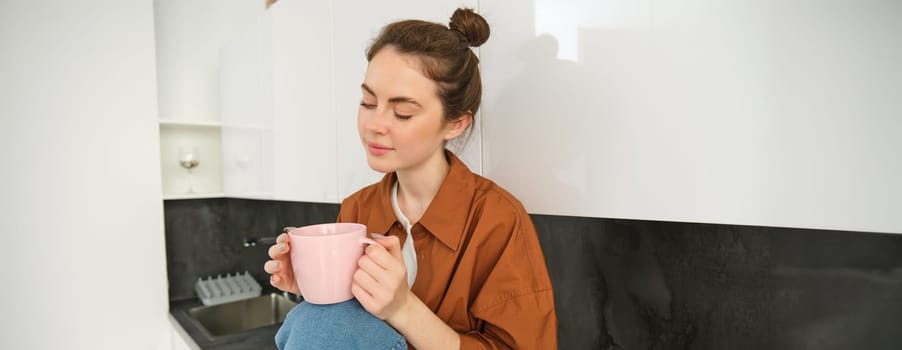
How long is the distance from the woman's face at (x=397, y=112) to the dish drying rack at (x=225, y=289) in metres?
1.71

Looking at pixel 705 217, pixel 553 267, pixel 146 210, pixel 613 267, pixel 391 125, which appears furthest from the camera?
pixel 146 210

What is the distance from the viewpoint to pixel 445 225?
68cm

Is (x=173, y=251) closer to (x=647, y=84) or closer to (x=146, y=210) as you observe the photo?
(x=146, y=210)

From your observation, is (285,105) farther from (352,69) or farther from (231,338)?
(231,338)

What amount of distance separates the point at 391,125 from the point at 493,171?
0.23 metres

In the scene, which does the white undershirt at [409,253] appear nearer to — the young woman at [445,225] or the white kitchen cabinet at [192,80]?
the young woman at [445,225]

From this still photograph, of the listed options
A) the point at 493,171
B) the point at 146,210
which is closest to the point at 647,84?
the point at 493,171

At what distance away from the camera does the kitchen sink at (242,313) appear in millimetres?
1932

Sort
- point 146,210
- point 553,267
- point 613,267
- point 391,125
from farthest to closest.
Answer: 1. point 146,210
2. point 553,267
3. point 613,267
4. point 391,125

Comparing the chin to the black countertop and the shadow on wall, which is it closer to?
the shadow on wall

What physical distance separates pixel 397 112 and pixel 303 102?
2.40 ft

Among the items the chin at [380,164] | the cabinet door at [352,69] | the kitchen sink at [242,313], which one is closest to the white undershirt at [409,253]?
the chin at [380,164]

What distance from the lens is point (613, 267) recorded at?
3.19 feet

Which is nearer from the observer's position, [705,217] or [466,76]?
[705,217]
